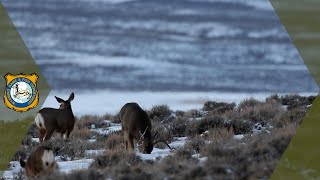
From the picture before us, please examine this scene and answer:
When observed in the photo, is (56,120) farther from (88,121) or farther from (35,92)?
(88,121)

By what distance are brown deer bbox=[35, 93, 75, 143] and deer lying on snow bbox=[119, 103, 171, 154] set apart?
2714 mm

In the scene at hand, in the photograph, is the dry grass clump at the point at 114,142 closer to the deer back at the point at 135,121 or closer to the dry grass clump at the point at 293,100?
the deer back at the point at 135,121

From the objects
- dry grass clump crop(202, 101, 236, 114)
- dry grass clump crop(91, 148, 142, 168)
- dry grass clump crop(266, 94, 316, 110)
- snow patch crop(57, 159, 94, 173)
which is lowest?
snow patch crop(57, 159, 94, 173)

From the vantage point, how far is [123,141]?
2080 cm

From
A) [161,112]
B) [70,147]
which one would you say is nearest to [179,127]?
[70,147]

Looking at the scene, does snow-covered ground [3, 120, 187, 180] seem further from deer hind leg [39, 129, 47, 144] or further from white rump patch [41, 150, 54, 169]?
deer hind leg [39, 129, 47, 144]

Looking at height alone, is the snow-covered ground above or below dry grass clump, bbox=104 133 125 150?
below

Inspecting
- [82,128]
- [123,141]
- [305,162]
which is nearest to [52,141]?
[123,141]

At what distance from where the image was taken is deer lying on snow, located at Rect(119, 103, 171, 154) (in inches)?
757

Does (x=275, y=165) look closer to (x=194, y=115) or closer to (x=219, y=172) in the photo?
(x=219, y=172)

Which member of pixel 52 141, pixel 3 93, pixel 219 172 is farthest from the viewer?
pixel 52 141

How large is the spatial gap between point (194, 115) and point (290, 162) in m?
11.2

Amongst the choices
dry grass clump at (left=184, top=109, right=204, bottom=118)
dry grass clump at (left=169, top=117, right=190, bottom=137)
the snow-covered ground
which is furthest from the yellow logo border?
dry grass clump at (left=184, top=109, right=204, bottom=118)

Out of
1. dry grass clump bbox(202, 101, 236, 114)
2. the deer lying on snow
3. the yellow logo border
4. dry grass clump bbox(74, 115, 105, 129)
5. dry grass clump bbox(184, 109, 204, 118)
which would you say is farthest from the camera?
dry grass clump bbox(202, 101, 236, 114)
